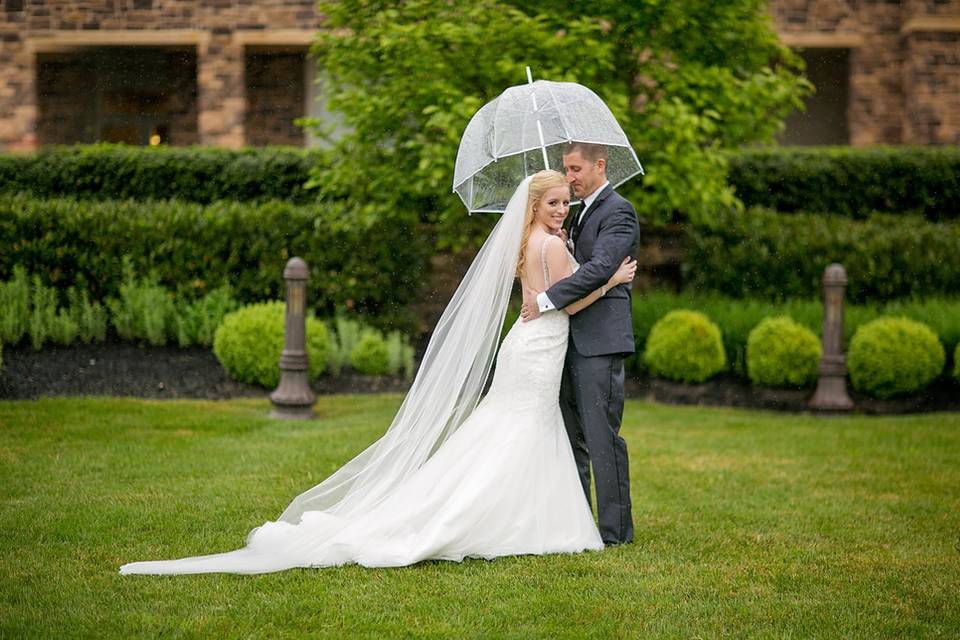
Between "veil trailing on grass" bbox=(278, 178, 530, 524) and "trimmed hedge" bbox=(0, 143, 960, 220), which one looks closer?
"veil trailing on grass" bbox=(278, 178, 530, 524)

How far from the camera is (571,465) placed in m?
5.52

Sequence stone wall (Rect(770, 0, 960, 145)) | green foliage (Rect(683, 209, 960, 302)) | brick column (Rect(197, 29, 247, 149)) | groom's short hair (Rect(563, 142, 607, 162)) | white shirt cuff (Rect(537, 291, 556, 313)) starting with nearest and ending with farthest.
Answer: white shirt cuff (Rect(537, 291, 556, 313)) → groom's short hair (Rect(563, 142, 607, 162)) → green foliage (Rect(683, 209, 960, 302)) → stone wall (Rect(770, 0, 960, 145)) → brick column (Rect(197, 29, 247, 149))

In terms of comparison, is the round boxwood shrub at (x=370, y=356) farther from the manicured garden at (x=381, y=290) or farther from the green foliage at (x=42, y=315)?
the green foliage at (x=42, y=315)

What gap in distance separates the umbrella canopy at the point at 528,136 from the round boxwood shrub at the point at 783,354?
15.6 feet

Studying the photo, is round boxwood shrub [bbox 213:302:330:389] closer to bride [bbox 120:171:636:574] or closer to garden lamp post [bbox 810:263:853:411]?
bride [bbox 120:171:636:574]

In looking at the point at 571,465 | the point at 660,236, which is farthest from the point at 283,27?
the point at 571,465

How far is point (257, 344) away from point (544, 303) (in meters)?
4.88

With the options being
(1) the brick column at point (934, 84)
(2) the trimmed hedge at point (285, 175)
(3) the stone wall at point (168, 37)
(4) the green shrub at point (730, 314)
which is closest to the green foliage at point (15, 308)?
(2) the trimmed hedge at point (285, 175)

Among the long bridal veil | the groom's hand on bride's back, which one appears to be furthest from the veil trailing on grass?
the groom's hand on bride's back

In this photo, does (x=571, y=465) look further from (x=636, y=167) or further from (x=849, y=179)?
(x=849, y=179)

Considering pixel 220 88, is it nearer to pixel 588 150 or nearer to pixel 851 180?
pixel 851 180

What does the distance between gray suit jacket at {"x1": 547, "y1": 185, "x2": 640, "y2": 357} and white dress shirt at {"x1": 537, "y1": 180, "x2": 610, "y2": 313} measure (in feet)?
0.08

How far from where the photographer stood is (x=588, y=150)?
565 centimetres

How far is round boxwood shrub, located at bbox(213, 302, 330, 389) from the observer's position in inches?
386
